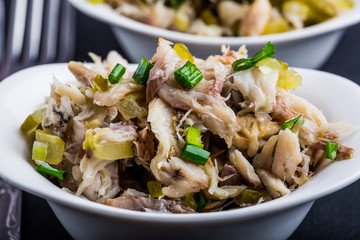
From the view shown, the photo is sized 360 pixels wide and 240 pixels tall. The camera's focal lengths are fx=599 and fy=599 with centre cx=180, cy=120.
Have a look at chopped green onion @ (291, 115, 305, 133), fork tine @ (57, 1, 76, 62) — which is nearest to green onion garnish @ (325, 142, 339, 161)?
chopped green onion @ (291, 115, 305, 133)

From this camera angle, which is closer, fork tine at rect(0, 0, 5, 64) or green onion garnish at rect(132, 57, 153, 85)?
green onion garnish at rect(132, 57, 153, 85)

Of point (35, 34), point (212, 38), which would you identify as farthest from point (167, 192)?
point (35, 34)

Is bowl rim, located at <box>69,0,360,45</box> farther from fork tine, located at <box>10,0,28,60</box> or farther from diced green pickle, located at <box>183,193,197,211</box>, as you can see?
diced green pickle, located at <box>183,193,197,211</box>

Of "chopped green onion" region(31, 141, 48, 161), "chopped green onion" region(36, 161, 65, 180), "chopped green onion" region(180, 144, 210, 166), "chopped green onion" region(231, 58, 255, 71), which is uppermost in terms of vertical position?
"chopped green onion" region(231, 58, 255, 71)

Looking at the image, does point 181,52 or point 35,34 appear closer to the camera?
point 181,52

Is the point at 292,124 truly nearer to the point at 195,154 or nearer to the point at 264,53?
the point at 264,53

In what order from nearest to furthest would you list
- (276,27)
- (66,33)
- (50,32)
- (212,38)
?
1. (212,38)
2. (276,27)
3. (50,32)
4. (66,33)

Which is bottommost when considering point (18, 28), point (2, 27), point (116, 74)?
point (2, 27)
